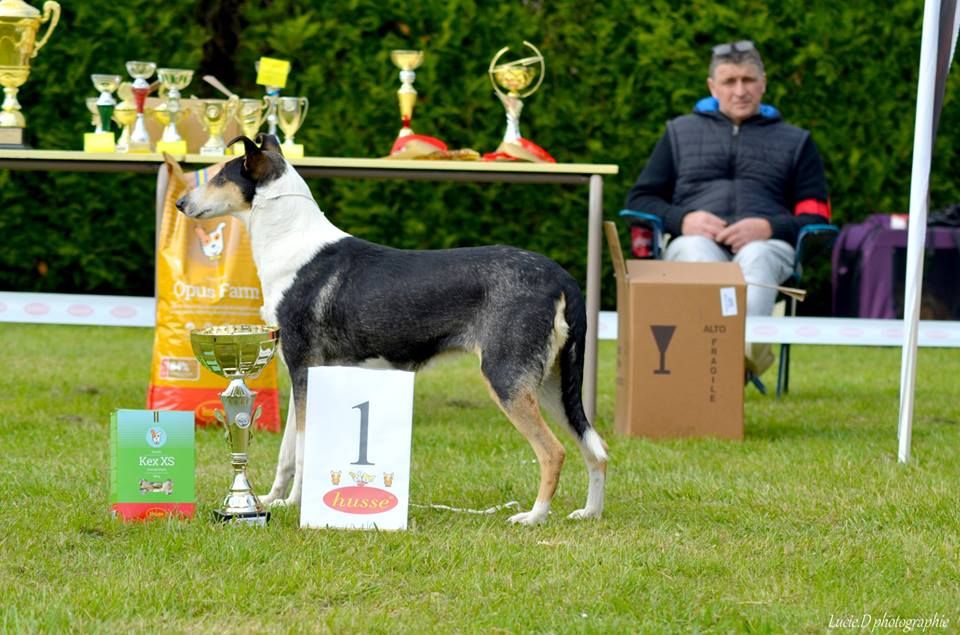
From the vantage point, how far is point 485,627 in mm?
2912

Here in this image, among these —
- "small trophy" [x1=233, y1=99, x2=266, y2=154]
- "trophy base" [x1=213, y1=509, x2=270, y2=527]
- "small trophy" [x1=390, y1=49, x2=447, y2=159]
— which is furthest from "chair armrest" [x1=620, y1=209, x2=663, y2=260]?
"trophy base" [x1=213, y1=509, x2=270, y2=527]

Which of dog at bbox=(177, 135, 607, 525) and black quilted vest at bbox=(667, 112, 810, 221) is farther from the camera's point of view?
black quilted vest at bbox=(667, 112, 810, 221)

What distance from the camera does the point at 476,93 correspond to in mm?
8500

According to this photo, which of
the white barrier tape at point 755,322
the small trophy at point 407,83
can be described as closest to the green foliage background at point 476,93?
the small trophy at point 407,83

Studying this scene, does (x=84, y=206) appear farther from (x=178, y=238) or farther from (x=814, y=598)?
(x=814, y=598)

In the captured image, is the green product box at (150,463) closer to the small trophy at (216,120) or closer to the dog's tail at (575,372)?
the dog's tail at (575,372)

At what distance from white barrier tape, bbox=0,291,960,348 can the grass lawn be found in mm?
421

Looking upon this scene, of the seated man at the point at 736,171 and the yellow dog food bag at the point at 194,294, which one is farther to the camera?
the seated man at the point at 736,171

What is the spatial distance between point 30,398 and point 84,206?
2.63 m

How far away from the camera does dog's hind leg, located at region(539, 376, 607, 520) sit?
3.98 metres

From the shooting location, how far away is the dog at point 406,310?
154 inches

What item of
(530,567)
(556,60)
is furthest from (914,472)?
(556,60)

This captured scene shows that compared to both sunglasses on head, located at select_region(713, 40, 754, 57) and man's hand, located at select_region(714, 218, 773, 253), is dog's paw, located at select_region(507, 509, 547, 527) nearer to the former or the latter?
man's hand, located at select_region(714, 218, 773, 253)

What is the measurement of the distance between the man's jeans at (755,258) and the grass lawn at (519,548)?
0.68 m
